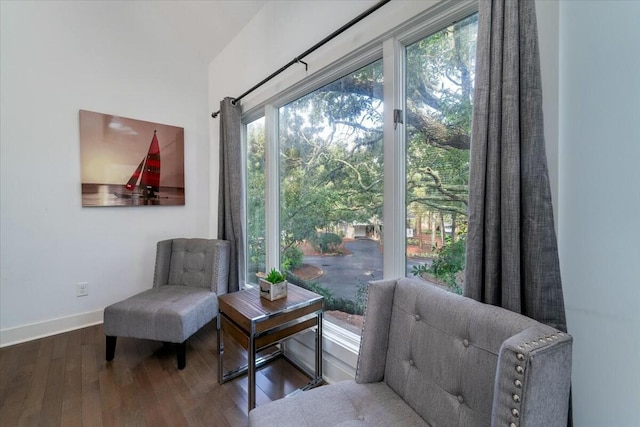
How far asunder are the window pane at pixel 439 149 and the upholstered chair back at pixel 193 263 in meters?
1.62

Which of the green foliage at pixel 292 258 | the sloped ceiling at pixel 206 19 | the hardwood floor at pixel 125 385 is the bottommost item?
the hardwood floor at pixel 125 385

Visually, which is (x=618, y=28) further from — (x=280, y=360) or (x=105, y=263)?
(x=105, y=263)

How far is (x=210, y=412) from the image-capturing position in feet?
4.93

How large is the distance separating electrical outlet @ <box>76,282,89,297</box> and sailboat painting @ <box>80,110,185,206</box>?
0.74m

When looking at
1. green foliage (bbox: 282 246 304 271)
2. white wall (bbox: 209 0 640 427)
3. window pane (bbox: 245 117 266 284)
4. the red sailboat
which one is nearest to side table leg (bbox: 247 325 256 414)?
green foliage (bbox: 282 246 304 271)

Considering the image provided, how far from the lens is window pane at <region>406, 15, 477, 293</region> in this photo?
1275 mm

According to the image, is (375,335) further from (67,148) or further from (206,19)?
(206,19)

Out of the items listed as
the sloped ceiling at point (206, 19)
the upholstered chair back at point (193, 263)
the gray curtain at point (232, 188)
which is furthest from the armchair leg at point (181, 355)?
the sloped ceiling at point (206, 19)

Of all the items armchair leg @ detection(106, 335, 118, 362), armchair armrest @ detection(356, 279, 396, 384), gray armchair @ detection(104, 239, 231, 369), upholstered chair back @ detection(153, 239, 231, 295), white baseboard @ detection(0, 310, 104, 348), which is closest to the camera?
armchair armrest @ detection(356, 279, 396, 384)

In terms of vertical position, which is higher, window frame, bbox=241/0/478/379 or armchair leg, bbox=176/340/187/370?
window frame, bbox=241/0/478/379

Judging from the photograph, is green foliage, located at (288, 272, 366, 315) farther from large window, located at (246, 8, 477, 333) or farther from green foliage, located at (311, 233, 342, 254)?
green foliage, located at (311, 233, 342, 254)

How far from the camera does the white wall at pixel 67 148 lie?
2.22 m

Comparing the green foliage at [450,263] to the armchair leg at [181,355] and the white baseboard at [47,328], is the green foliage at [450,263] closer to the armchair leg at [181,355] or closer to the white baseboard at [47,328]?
the armchair leg at [181,355]

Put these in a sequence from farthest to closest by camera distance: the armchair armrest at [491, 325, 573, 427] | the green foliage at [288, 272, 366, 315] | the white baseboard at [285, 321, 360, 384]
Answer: the green foliage at [288, 272, 366, 315] < the white baseboard at [285, 321, 360, 384] < the armchair armrest at [491, 325, 573, 427]
